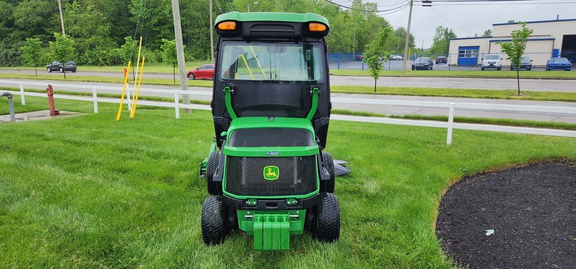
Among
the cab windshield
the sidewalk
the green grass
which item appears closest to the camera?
the green grass

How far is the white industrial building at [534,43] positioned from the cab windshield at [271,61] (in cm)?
4133

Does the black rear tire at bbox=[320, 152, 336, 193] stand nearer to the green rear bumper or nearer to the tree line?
the green rear bumper

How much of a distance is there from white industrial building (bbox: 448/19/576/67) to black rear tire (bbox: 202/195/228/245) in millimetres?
42454

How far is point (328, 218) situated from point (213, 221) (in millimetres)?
1101

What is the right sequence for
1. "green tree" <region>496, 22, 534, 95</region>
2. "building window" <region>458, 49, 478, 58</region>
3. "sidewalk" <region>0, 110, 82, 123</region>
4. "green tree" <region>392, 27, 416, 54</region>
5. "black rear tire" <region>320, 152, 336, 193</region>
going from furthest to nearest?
"green tree" <region>392, 27, 416, 54</region>, "building window" <region>458, 49, 478, 58</region>, "green tree" <region>496, 22, 534, 95</region>, "sidewalk" <region>0, 110, 82, 123</region>, "black rear tire" <region>320, 152, 336, 193</region>

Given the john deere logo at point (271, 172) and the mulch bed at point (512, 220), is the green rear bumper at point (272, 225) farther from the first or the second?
the mulch bed at point (512, 220)

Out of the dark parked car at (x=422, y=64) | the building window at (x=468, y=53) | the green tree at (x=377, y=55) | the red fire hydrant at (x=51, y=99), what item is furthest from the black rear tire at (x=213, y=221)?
the building window at (x=468, y=53)

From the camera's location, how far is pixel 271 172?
3393mm

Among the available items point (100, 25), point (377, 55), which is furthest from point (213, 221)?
point (100, 25)

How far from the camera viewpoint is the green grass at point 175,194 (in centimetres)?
366

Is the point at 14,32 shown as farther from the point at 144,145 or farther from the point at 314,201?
the point at 314,201

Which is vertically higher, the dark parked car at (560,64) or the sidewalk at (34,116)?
the dark parked car at (560,64)

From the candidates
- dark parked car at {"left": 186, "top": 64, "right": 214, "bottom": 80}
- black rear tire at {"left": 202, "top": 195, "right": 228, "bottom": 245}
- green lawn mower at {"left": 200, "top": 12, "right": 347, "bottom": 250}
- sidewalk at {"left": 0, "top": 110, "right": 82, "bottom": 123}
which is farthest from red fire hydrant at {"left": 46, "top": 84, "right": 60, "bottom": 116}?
dark parked car at {"left": 186, "top": 64, "right": 214, "bottom": 80}

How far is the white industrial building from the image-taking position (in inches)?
1656
